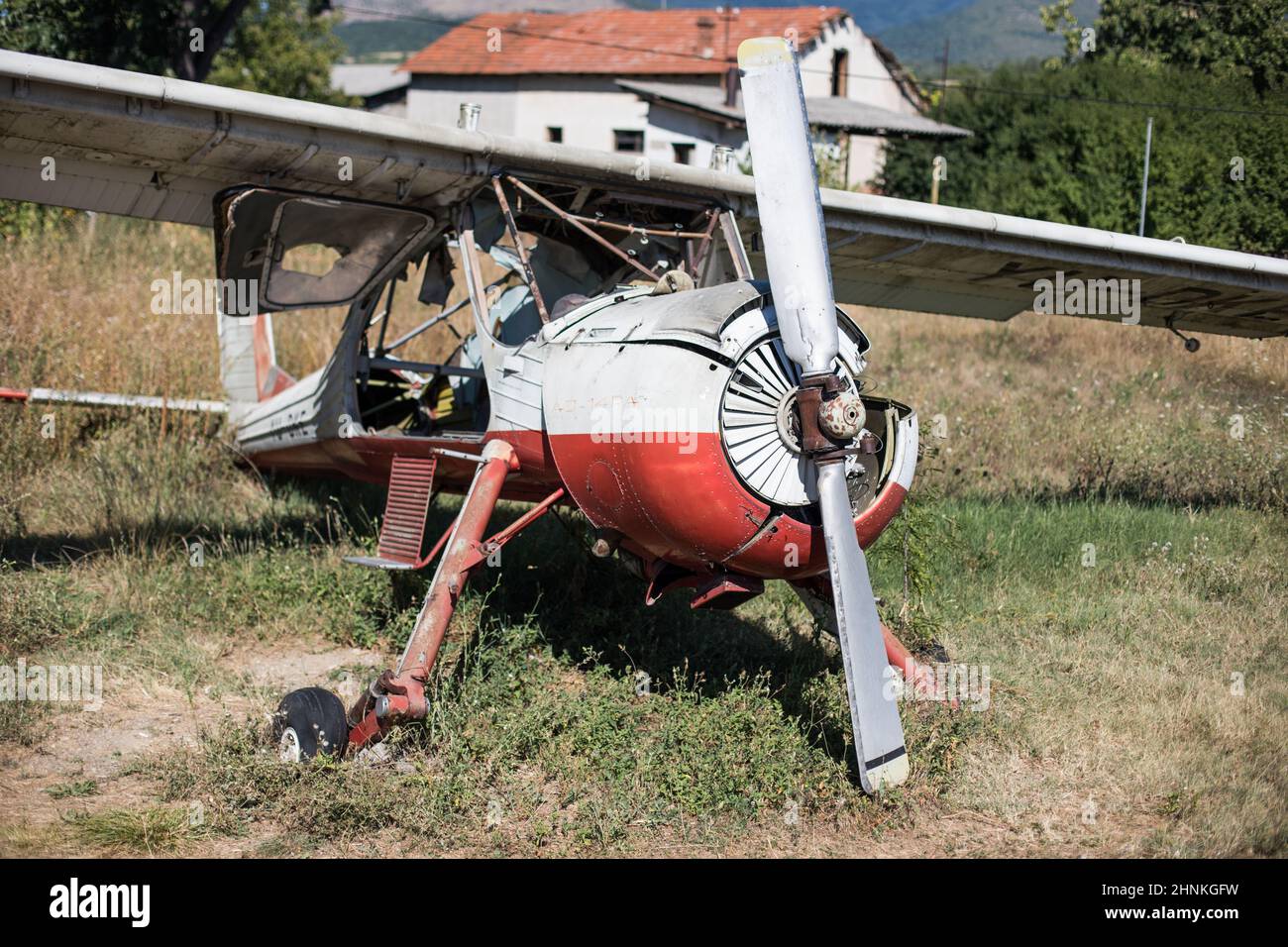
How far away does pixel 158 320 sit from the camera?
12578 millimetres

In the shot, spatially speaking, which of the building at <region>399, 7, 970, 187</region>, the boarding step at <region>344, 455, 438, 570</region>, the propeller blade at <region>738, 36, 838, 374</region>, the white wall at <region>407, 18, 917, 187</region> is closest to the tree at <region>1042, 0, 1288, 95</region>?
the propeller blade at <region>738, 36, 838, 374</region>

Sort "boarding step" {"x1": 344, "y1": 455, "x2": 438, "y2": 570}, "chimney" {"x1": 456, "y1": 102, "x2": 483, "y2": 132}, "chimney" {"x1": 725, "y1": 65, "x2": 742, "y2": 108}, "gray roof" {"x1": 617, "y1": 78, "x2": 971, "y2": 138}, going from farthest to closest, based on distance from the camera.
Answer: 1. "chimney" {"x1": 725, "y1": 65, "x2": 742, "y2": 108}
2. "gray roof" {"x1": 617, "y1": 78, "x2": 971, "y2": 138}
3. "boarding step" {"x1": 344, "y1": 455, "x2": 438, "y2": 570}
4. "chimney" {"x1": 456, "y1": 102, "x2": 483, "y2": 132}

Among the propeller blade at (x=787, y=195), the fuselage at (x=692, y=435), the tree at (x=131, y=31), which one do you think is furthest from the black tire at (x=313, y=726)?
the tree at (x=131, y=31)

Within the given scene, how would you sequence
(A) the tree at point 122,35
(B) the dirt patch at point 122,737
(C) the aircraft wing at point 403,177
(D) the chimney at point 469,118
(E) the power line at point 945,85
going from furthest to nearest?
(A) the tree at point 122,35 < (E) the power line at point 945,85 < (D) the chimney at point 469,118 < (C) the aircraft wing at point 403,177 < (B) the dirt patch at point 122,737

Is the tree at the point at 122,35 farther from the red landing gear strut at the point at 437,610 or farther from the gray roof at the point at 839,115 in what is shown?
the gray roof at the point at 839,115

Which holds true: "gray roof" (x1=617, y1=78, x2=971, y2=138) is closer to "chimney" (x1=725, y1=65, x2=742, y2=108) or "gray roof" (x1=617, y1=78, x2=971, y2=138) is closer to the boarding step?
"chimney" (x1=725, y1=65, x2=742, y2=108)

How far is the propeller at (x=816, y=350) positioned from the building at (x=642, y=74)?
30262 millimetres

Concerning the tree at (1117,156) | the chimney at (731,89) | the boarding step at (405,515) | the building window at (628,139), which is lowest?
the boarding step at (405,515)

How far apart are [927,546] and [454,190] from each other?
3.42 meters

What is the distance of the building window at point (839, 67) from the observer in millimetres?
41031

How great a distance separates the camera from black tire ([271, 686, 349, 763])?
211 inches

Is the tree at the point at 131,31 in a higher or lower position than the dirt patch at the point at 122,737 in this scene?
higher

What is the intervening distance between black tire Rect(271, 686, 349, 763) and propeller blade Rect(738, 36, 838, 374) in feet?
8.85

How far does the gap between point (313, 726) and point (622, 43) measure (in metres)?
39.7
